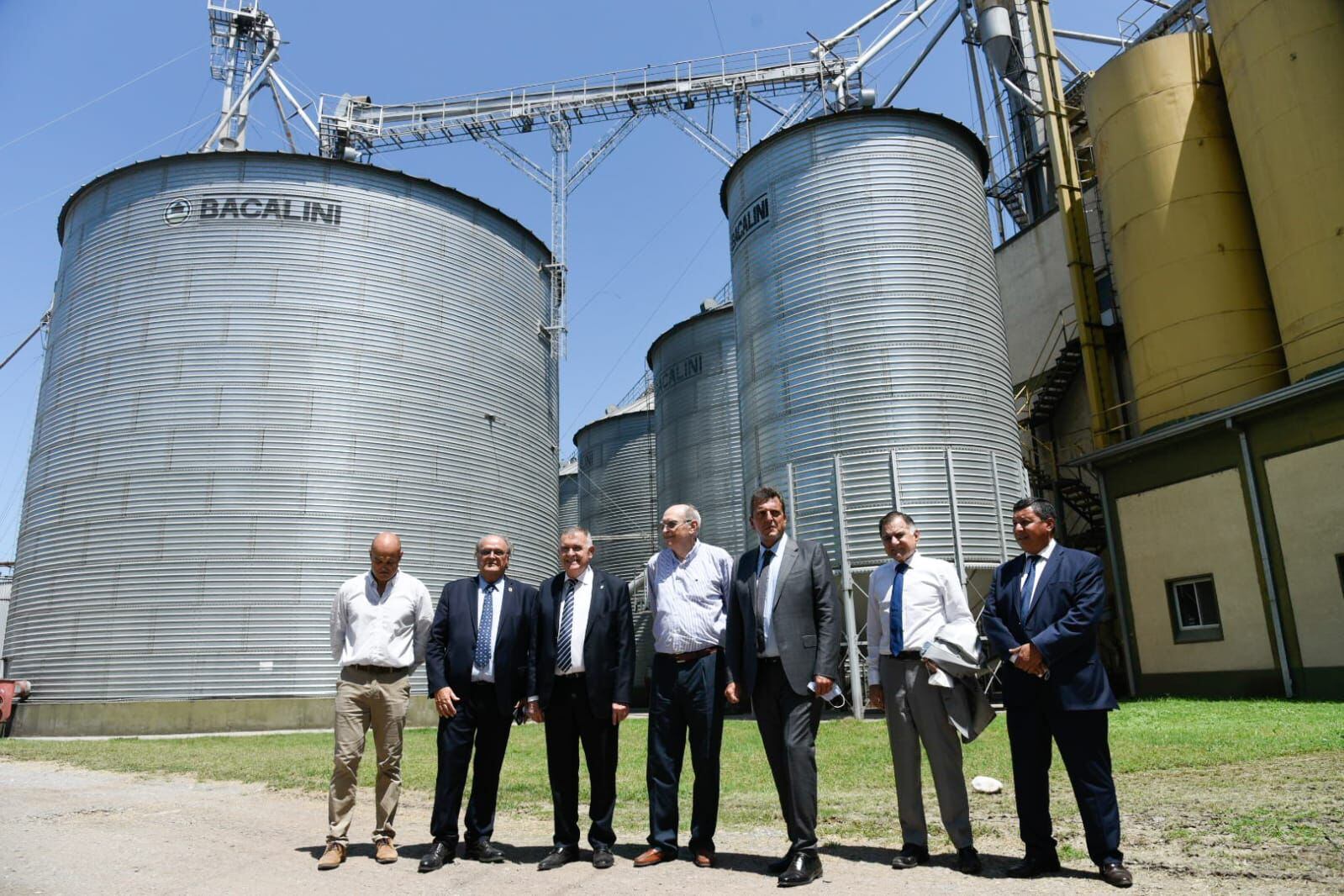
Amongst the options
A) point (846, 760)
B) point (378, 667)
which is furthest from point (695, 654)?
point (846, 760)

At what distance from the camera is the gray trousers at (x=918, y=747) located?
18.2 ft

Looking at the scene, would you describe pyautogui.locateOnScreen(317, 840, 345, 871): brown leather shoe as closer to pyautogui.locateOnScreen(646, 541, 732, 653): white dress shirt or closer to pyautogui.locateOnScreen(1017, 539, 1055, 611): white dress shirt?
pyautogui.locateOnScreen(646, 541, 732, 653): white dress shirt

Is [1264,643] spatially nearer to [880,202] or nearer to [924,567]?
[880,202]

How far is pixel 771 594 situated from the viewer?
5957mm

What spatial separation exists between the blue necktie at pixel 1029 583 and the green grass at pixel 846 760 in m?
1.80

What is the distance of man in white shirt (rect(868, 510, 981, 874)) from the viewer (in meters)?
5.56


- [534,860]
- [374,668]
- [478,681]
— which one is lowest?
[534,860]

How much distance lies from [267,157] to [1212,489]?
23162 millimetres

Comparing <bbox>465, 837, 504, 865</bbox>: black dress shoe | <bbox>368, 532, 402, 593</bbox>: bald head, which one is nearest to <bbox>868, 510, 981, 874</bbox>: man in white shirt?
<bbox>465, 837, 504, 865</bbox>: black dress shoe

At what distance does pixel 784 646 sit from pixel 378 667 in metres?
2.93

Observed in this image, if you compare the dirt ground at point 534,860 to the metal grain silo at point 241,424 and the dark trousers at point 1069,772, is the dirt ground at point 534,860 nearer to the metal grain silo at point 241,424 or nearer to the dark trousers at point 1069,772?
the dark trousers at point 1069,772

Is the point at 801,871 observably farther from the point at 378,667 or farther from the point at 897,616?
the point at 378,667

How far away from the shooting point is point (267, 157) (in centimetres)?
2312

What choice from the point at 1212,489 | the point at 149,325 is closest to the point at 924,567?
the point at 1212,489
